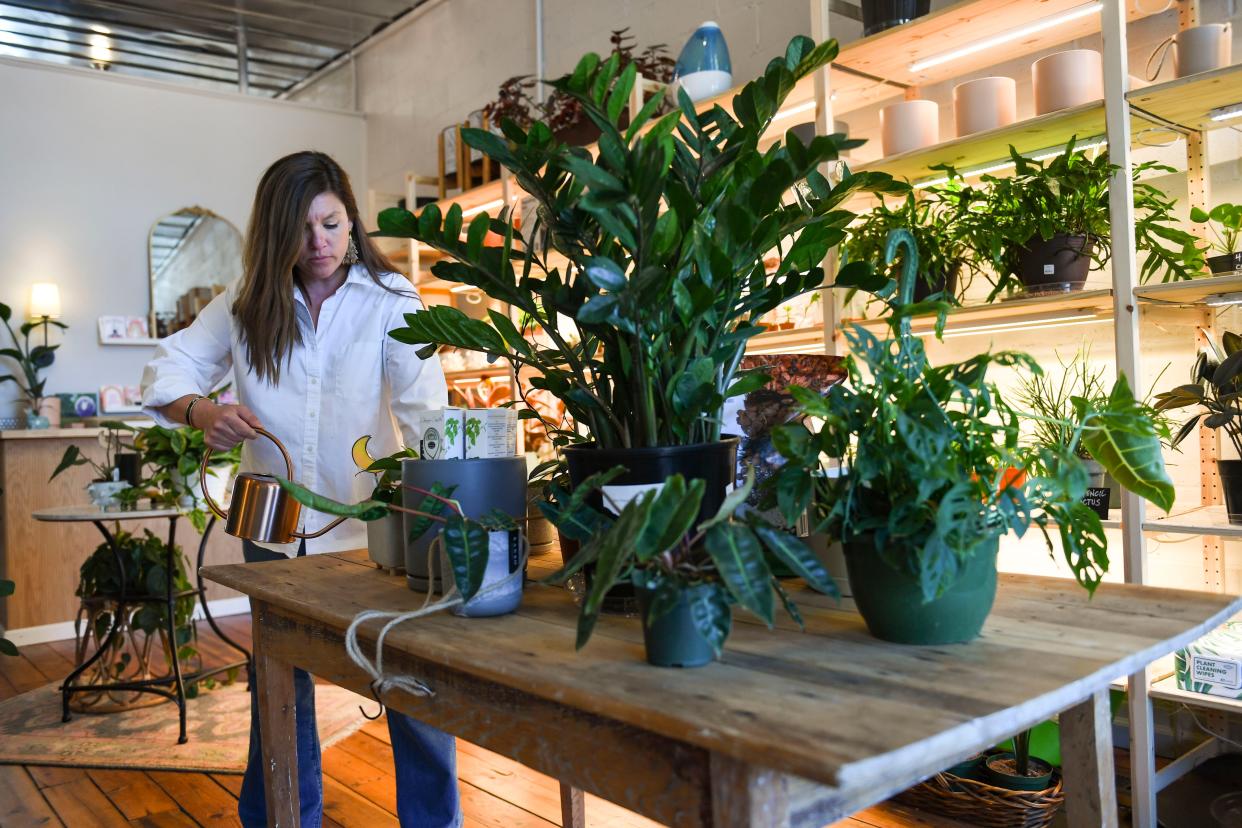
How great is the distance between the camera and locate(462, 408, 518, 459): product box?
1.19m

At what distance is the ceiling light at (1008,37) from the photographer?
249 centimetres

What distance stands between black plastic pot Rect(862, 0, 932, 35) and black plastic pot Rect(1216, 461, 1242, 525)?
1.36 metres

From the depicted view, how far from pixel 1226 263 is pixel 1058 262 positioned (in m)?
0.33

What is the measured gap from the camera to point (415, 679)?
106 cm

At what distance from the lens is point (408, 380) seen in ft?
6.38

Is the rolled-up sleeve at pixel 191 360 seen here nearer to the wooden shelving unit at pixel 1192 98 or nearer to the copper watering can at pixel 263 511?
the copper watering can at pixel 263 511

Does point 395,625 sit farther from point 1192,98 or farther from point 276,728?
point 1192,98

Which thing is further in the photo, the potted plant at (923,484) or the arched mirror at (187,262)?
the arched mirror at (187,262)

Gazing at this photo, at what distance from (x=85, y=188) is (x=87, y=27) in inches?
42.7

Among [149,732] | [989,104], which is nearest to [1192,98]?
[989,104]

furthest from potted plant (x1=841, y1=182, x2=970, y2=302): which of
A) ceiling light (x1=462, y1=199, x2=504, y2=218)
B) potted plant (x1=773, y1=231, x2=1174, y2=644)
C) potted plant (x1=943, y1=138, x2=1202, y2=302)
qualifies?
ceiling light (x1=462, y1=199, x2=504, y2=218)

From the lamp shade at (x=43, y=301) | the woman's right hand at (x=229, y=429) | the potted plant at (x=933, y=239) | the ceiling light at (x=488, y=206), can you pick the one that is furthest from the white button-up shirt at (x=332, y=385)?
the lamp shade at (x=43, y=301)

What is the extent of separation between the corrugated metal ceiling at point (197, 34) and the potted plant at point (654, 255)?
5.44 metres

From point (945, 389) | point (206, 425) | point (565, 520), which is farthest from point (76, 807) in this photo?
point (945, 389)
